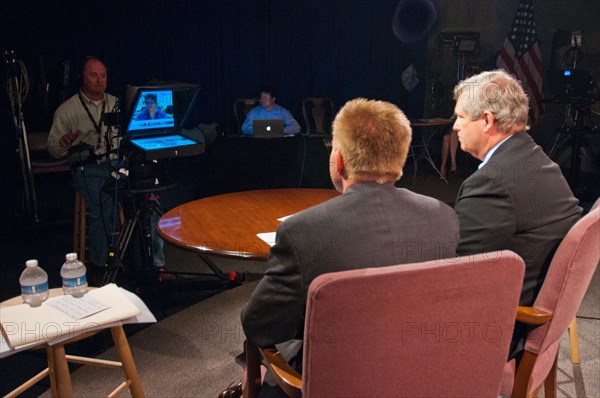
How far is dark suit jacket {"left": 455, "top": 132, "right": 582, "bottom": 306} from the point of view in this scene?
63.9 inches

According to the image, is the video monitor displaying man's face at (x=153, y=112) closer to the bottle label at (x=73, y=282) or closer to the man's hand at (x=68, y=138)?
the man's hand at (x=68, y=138)

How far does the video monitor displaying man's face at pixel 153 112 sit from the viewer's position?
9.42 feet

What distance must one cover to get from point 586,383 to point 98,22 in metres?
6.01

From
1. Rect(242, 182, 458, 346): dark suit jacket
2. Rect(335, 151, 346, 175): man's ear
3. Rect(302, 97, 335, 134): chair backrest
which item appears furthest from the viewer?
Rect(302, 97, 335, 134): chair backrest

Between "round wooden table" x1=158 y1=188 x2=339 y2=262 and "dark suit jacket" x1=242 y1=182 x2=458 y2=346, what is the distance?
629mm

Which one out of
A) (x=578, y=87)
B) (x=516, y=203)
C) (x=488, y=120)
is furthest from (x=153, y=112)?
(x=578, y=87)

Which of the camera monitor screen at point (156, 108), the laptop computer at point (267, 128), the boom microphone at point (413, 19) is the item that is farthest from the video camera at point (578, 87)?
the camera monitor screen at point (156, 108)

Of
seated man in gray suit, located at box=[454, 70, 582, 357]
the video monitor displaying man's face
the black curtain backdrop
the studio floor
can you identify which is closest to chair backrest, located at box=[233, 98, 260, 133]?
the black curtain backdrop

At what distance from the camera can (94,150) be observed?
3.36 meters

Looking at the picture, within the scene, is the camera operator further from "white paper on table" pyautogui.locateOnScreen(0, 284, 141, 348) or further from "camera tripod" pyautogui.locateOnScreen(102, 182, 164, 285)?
"white paper on table" pyautogui.locateOnScreen(0, 284, 141, 348)

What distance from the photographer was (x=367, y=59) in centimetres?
842

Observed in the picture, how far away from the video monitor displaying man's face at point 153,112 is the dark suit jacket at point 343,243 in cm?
177

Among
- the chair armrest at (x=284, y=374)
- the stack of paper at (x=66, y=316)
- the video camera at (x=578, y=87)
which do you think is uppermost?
the video camera at (x=578, y=87)

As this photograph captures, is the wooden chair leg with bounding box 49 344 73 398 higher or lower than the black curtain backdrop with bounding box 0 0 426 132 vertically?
lower
